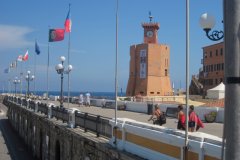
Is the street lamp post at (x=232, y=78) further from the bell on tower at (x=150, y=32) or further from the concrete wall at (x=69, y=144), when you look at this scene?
the bell on tower at (x=150, y=32)

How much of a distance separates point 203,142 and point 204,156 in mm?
252

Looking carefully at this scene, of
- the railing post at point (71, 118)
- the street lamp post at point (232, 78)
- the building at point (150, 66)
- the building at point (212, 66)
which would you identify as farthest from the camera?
the building at point (150, 66)

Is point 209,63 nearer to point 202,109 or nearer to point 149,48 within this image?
point 149,48

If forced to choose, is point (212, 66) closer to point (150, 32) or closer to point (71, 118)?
point (150, 32)

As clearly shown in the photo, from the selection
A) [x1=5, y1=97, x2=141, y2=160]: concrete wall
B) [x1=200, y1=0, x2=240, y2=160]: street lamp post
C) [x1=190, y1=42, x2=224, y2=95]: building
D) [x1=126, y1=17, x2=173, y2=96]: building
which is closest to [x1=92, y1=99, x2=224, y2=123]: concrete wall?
[x1=5, y1=97, x2=141, y2=160]: concrete wall

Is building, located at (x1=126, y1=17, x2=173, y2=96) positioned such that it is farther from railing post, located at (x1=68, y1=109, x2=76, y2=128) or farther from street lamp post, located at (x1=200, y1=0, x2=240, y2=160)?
street lamp post, located at (x1=200, y1=0, x2=240, y2=160)

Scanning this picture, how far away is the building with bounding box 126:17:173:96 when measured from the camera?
71.5m

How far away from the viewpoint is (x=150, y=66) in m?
71.9

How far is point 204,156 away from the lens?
687 centimetres

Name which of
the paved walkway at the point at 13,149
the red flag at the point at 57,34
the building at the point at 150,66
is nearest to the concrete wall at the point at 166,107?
the red flag at the point at 57,34

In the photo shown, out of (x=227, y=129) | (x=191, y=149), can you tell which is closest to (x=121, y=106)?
(x=191, y=149)

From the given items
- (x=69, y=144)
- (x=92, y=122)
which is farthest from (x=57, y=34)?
(x=92, y=122)

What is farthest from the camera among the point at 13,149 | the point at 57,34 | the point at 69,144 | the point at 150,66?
the point at 150,66

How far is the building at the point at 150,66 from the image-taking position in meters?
71.5
